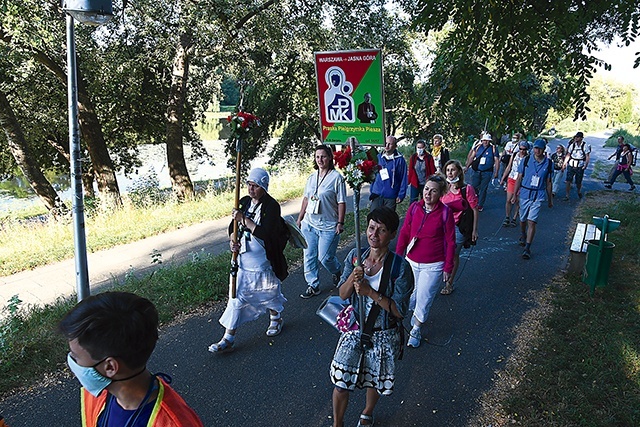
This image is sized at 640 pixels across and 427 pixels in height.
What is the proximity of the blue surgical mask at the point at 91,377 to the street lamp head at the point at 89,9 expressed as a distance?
3.08 meters

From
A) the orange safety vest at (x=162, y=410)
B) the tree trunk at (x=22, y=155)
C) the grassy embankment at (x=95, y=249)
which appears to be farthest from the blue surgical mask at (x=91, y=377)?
the tree trunk at (x=22, y=155)

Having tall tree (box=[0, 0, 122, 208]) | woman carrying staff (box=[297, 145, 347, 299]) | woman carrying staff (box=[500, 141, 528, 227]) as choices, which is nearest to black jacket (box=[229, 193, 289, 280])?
woman carrying staff (box=[297, 145, 347, 299])

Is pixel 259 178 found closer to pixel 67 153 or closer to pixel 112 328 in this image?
pixel 112 328

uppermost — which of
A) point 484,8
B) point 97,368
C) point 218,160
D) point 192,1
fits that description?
point 192,1

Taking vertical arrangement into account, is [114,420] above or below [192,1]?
below

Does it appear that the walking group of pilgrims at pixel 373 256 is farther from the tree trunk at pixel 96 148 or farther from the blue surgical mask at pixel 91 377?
the tree trunk at pixel 96 148

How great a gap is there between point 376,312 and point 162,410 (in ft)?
5.70

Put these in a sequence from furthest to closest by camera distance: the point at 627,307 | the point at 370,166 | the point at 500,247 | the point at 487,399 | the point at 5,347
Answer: the point at 500,247
the point at 627,307
the point at 5,347
the point at 487,399
the point at 370,166

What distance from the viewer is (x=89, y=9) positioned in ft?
11.7

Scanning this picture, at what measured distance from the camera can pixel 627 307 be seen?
219 inches

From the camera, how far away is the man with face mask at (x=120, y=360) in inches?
60.6

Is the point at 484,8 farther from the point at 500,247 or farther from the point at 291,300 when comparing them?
the point at 500,247

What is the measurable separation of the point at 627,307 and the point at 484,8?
4149 millimetres

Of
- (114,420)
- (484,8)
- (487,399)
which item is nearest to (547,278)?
(487,399)
